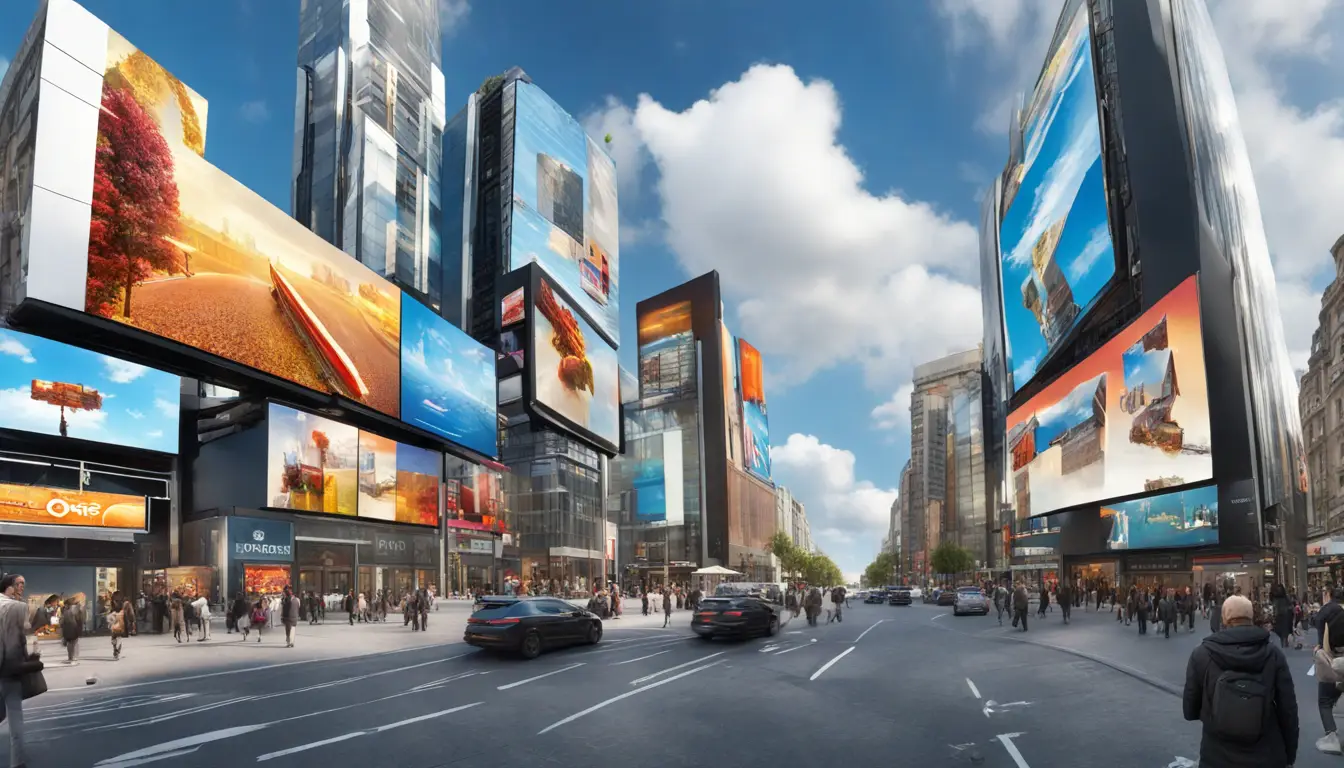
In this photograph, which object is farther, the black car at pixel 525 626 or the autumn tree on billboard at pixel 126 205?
the autumn tree on billboard at pixel 126 205

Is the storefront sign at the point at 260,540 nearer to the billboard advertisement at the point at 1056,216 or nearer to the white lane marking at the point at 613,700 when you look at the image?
the white lane marking at the point at 613,700

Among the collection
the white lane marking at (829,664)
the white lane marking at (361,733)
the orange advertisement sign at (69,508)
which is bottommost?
the white lane marking at (829,664)

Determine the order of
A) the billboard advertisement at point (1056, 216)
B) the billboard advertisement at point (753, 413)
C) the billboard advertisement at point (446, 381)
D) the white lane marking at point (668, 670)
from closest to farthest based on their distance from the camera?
1. the white lane marking at point (668, 670)
2. the billboard advertisement at point (446, 381)
3. the billboard advertisement at point (1056, 216)
4. the billboard advertisement at point (753, 413)

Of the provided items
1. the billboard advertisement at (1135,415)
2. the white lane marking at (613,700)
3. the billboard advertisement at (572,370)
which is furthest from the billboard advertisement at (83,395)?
the billboard advertisement at (1135,415)

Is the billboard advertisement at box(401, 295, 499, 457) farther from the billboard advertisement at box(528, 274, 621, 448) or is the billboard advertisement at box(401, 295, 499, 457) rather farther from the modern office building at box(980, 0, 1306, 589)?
the modern office building at box(980, 0, 1306, 589)

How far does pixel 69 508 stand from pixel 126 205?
12.0 meters

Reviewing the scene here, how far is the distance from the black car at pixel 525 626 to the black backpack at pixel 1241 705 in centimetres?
1701

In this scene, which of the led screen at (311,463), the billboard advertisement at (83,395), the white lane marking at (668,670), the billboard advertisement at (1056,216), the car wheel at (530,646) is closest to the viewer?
the white lane marking at (668,670)

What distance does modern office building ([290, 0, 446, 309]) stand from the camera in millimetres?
87438

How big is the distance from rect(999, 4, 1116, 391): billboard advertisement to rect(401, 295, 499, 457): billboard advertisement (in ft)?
139

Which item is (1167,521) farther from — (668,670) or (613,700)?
(613,700)

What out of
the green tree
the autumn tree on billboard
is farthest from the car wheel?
the green tree

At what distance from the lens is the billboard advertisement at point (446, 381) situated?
5369 cm

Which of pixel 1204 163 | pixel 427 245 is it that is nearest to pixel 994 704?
pixel 1204 163
